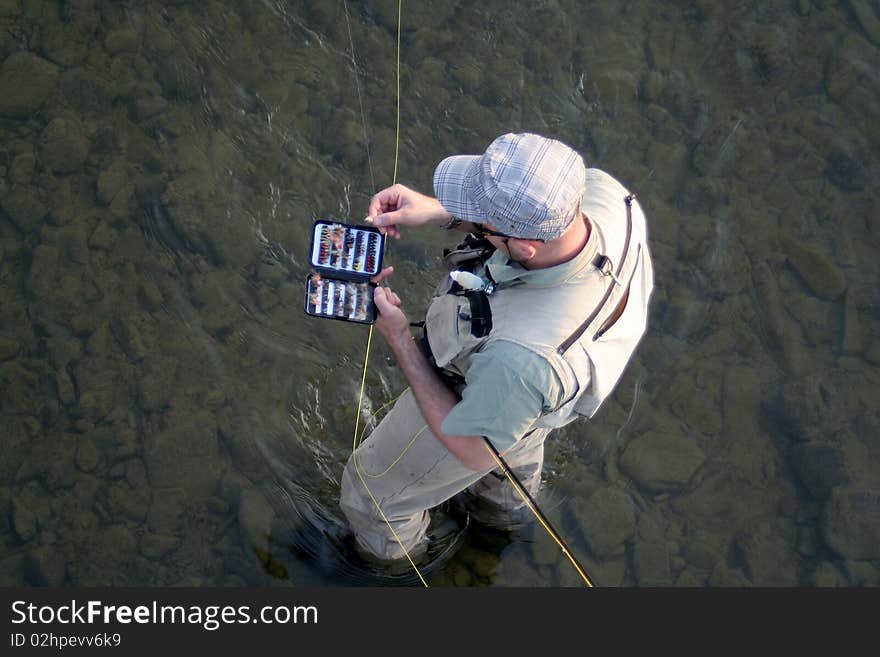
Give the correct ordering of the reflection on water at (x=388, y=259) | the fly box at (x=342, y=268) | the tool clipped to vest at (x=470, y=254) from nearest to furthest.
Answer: the tool clipped to vest at (x=470, y=254) < the fly box at (x=342, y=268) < the reflection on water at (x=388, y=259)

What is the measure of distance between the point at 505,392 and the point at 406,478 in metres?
1.05

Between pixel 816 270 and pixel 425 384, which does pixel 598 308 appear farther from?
pixel 816 270

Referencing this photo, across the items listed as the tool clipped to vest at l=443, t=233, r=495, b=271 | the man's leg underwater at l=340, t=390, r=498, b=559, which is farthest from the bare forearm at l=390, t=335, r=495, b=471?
the tool clipped to vest at l=443, t=233, r=495, b=271

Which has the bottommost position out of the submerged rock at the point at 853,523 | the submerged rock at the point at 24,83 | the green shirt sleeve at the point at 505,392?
the submerged rock at the point at 853,523

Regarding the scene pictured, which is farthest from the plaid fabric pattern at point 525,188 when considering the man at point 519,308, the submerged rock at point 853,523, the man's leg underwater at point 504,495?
the submerged rock at point 853,523

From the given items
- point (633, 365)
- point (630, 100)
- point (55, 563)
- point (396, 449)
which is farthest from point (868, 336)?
point (55, 563)

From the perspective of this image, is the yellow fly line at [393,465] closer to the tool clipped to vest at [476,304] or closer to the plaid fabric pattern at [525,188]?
the tool clipped to vest at [476,304]

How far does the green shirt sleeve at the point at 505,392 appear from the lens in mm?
2564

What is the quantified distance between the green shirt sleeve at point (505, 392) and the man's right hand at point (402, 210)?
908 mm

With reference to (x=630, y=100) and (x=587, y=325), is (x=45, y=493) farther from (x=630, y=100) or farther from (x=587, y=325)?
(x=630, y=100)

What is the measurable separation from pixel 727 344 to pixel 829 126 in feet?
5.83

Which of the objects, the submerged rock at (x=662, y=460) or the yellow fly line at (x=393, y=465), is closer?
the yellow fly line at (x=393, y=465)

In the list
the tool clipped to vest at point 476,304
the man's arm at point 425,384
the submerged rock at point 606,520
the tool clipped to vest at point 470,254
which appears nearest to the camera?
the tool clipped to vest at point 476,304

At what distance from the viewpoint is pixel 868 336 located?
535 cm
